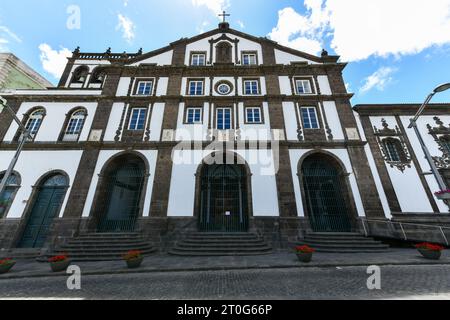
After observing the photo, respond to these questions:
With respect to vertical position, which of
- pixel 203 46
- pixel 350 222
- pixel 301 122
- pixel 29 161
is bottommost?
pixel 350 222

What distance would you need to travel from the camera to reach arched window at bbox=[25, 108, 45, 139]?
13.3 m

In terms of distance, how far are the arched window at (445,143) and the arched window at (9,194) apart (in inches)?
1192

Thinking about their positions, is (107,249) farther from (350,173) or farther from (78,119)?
(350,173)

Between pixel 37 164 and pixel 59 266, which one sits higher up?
pixel 37 164

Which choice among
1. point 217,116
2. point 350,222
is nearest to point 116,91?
point 217,116

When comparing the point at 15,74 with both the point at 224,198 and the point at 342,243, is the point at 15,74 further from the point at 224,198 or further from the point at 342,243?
the point at 342,243

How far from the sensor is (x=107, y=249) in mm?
9289

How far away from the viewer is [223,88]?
15.2 meters

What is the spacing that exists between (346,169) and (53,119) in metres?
22.0

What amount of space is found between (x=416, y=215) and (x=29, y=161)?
85.0ft

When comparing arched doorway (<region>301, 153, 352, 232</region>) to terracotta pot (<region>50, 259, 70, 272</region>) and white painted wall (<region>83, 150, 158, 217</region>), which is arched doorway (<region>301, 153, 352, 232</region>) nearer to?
white painted wall (<region>83, 150, 158, 217</region>)

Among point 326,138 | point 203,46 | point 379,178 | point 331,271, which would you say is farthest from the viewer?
point 203,46

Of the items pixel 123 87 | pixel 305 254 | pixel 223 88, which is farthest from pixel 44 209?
pixel 305 254

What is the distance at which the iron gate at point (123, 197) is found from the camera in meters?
11.4
